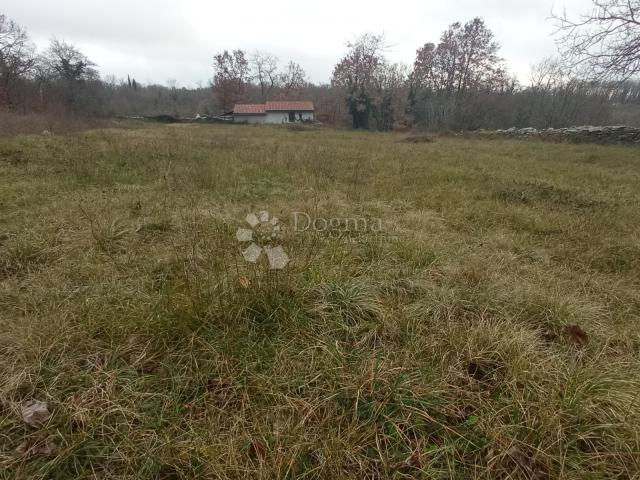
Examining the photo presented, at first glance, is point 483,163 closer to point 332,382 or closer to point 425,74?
point 332,382

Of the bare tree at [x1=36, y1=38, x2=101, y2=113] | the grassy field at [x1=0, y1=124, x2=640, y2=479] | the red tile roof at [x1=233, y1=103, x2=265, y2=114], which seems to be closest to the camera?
the grassy field at [x1=0, y1=124, x2=640, y2=479]

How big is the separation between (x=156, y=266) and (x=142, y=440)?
1743 mm

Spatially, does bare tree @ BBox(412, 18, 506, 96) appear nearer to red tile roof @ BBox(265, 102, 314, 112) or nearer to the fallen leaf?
red tile roof @ BBox(265, 102, 314, 112)

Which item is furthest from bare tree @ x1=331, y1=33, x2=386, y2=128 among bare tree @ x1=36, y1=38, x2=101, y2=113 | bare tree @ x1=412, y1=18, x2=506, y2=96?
bare tree @ x1=36, y1=38, x2=101, y2=113

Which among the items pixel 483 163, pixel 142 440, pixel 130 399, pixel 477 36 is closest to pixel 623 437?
pixel 142 440

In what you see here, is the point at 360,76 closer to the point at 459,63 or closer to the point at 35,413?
the point at 459,63

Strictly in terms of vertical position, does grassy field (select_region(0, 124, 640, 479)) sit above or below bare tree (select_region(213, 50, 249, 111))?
below

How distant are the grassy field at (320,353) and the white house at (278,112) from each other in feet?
121

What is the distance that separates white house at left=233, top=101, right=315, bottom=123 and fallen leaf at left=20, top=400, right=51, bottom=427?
39171 mm

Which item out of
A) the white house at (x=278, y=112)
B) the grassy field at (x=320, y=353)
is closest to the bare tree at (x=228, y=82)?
the white house at (x=278, y=112)

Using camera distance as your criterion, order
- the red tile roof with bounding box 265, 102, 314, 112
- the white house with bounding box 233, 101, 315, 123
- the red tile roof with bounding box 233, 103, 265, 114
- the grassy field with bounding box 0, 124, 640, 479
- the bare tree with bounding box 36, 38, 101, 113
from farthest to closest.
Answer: the red tile roof with bounding box 265, 102, 314, 112
the white house with bounding box 233, 101, 315, 123
the red tile roof with bounding box 233, 103, 265, 114
the bare tree with bounding box 36, 38, 101, 113
the grassy field with bounding box 0, 124, 640, 479

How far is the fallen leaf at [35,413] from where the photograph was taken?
126 cm

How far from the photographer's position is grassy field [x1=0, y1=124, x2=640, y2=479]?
1202 mm

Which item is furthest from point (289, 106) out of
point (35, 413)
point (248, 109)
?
point (35, 413)
